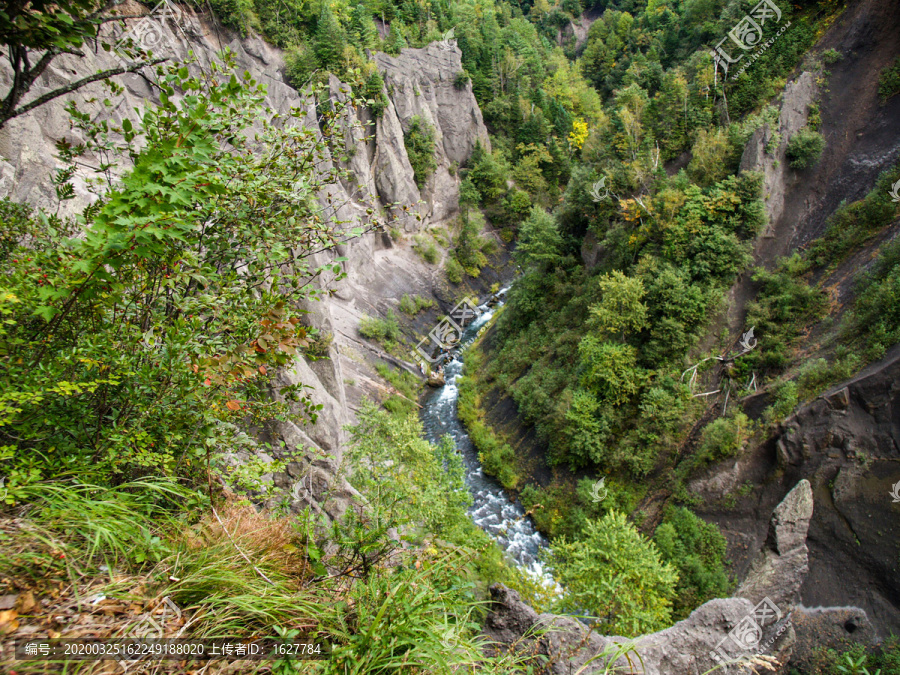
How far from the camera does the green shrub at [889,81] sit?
17.5m

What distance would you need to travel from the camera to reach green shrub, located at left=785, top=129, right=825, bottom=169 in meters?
18.5

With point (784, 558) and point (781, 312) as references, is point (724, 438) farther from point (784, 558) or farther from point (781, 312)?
point (784, 558)

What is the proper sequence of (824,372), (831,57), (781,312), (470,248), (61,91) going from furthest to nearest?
1. (470,248)
2. (831,57)
3. (781,312)
4. (824,372)
5. (61,91)

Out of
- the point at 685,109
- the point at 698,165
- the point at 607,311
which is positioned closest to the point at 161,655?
the point at 607,311

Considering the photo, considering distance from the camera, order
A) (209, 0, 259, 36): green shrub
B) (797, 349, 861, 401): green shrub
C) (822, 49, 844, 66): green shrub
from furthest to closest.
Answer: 1. (209, 0, 259, 36): green shrub
2. (822, 49, 844, 66): green shrub
3. (797, 349, 861, 401): green shrub

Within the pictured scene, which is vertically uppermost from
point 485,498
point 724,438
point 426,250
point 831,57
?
point 831,57

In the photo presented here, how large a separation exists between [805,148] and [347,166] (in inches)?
1174

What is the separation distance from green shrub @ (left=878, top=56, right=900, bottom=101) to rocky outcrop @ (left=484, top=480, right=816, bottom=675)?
1870cm

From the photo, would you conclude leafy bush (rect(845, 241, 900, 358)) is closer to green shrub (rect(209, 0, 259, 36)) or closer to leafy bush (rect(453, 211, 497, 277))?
leafy bush (rect(453, 211, 497, 277))

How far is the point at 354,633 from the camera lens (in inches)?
105

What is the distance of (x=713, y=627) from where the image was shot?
7168mm

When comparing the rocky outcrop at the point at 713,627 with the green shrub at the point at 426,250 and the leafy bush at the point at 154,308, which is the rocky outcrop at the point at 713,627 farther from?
the green shrub at the point at 426,250

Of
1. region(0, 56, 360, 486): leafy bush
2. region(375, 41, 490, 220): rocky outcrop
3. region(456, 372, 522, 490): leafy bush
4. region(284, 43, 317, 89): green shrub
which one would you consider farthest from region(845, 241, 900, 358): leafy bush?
region(284, 43, 317, 89): green shrub

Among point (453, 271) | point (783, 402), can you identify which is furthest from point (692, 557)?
point (453, 271)
